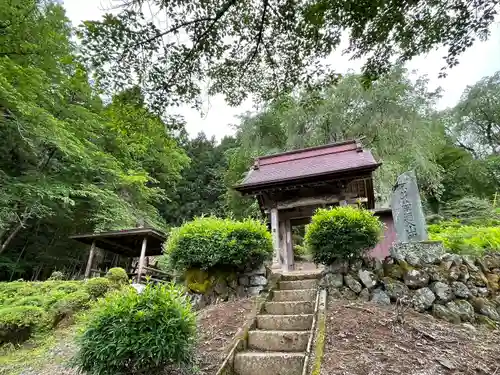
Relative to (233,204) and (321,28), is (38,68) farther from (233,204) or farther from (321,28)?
(233,204)

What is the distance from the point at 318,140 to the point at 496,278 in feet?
35.8

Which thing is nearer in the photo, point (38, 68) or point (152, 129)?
point (152, 129)

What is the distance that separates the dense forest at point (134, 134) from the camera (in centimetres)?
382

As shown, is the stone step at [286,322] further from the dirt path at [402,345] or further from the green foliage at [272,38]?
the green foliage at [272,38]

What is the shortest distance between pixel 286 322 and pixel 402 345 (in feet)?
4.75

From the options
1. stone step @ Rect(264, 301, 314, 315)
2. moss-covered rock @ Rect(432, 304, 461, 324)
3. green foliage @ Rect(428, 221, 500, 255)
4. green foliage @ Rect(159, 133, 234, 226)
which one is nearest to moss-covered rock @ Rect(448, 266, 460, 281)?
moss-covered rock @ Rect(432, 304, 461, 324)

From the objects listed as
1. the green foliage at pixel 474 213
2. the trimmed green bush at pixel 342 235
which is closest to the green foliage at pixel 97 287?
the trimmed green bush at pixel 342 235

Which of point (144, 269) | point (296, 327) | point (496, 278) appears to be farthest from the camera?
point (144, 269)

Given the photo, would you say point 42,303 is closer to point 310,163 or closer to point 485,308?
point 310,163

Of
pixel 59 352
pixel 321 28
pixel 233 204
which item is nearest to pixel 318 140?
pixel 233 204

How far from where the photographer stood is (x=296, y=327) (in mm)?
4082

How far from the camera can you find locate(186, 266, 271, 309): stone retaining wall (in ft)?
17.8

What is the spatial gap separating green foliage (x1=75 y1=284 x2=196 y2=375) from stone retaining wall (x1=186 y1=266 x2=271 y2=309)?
2.32 meters

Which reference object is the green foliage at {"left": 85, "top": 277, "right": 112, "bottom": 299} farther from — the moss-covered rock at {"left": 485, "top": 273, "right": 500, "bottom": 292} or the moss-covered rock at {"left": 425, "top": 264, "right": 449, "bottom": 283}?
the moss-covered rock at {"left": 485, "top": 273, "right": 500, "bottom": 292}
